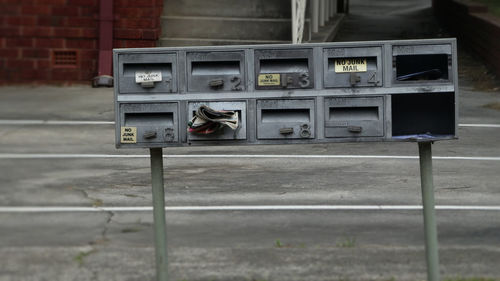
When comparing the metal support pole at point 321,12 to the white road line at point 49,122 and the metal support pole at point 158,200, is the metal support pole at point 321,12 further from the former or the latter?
the metal support pole at point 158,200

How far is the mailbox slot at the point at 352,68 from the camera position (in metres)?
5.81

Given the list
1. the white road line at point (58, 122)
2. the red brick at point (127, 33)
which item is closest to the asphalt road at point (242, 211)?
the white road line at point (58, 122)

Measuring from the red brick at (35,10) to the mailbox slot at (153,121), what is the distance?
13970 mm

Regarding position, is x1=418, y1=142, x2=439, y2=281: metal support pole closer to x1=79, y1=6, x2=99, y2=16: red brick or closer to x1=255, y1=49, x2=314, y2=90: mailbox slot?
x1=255, y1=49, x2=314, y2=90: mailbox slot

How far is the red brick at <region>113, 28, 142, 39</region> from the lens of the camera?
1938 centimetres

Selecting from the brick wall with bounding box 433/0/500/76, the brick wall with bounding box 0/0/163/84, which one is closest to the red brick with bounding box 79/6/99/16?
the brick wall with bounding box 0/0/163/84

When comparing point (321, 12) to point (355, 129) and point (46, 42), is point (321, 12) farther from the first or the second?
point (355, 129)

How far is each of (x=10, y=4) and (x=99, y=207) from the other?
10493mm

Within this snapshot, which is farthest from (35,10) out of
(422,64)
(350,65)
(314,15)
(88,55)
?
(422,64)

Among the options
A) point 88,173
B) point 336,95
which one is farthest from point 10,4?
point 336,95

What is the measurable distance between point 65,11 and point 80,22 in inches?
14.5

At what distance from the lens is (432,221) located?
605 cm

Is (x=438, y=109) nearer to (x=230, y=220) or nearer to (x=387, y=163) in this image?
(x=230, y=220)

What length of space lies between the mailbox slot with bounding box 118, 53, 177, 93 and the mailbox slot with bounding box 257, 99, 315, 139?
564 millimetres
